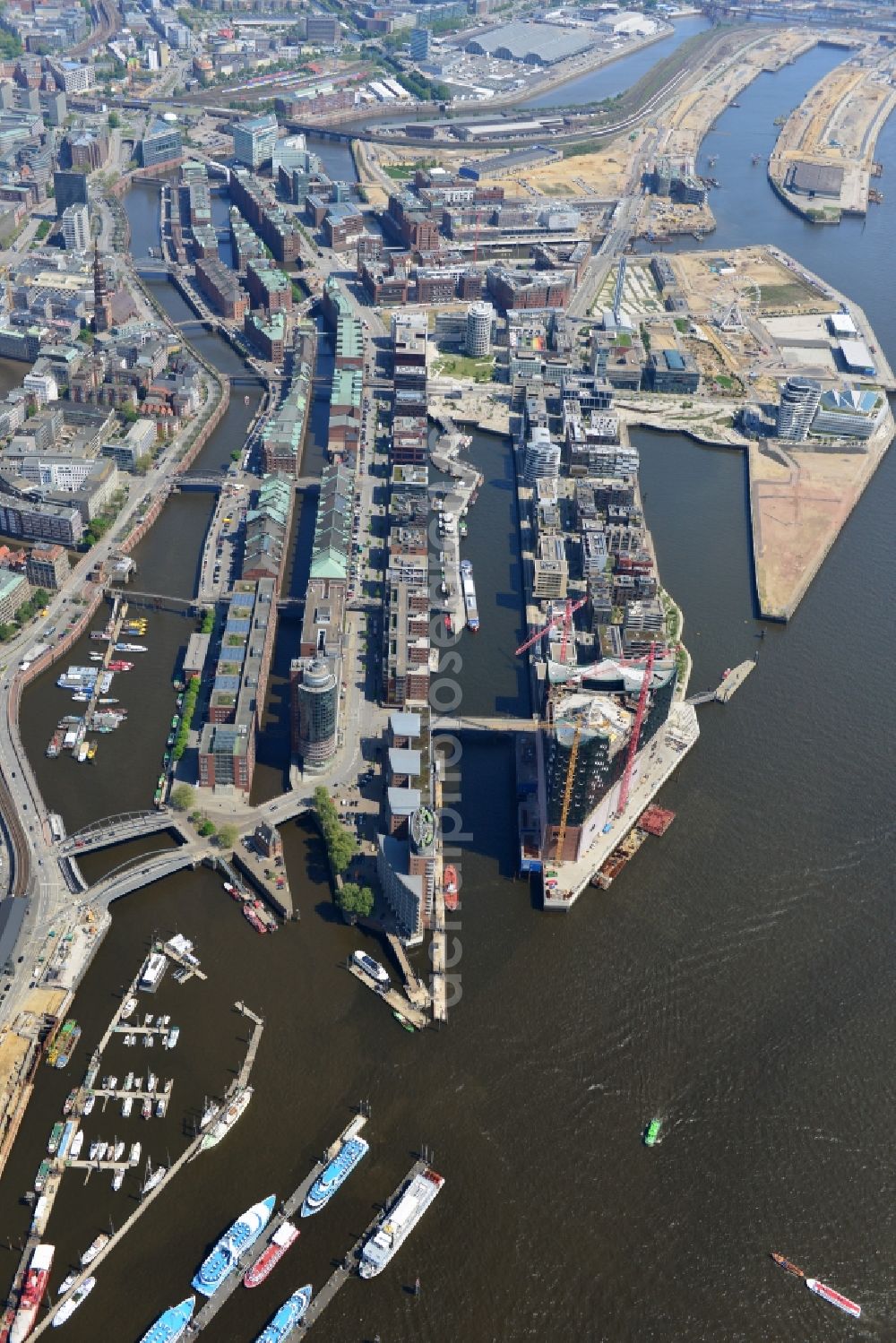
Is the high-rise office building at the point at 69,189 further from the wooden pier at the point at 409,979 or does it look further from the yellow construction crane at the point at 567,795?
the wooden pier at the point at 409,979

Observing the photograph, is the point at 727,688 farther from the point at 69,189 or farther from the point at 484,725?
the point at 69,189

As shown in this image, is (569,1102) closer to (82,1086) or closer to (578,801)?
(578,801)

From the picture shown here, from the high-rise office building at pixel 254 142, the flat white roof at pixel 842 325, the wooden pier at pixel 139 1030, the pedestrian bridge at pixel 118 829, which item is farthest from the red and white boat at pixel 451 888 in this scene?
the high-rise office building at pixel 254 142

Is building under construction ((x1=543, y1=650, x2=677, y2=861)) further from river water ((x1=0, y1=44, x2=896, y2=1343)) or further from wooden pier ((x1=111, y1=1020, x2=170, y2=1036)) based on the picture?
wooden pier ((x1=111, y1=1020, x2=170, y2=1036))

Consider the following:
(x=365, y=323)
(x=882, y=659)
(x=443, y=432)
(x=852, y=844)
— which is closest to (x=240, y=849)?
(x=852, y=844)

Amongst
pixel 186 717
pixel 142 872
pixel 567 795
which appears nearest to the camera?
pixel 567 795

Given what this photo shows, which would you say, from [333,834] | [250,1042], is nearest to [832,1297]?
[250,1042]
